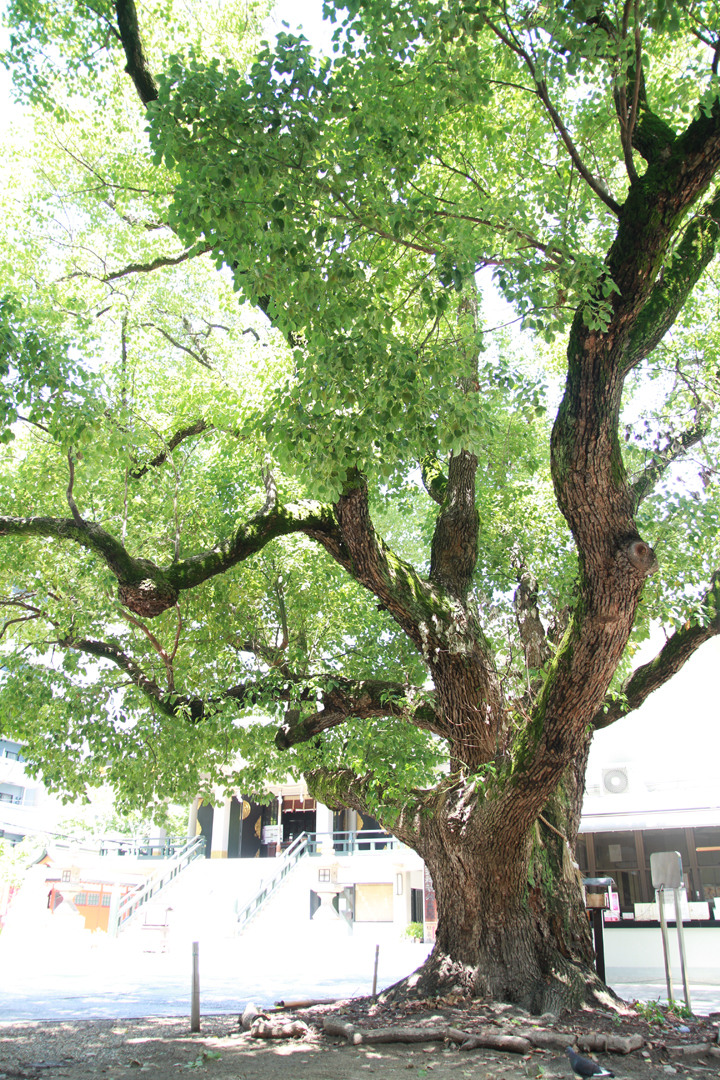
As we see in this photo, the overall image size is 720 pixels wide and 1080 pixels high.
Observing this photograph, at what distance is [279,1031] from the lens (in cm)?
667

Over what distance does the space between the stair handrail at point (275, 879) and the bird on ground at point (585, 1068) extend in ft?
61.6

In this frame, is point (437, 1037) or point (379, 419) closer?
point (379, 419)

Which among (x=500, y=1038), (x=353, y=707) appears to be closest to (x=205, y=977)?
(x=353, y=707)

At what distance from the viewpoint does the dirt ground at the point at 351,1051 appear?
5344 mm

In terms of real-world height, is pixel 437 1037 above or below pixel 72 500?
below

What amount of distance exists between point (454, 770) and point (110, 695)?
4.45 m

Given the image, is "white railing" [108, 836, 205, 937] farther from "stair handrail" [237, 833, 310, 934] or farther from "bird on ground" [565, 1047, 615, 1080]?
"bird on ground" [565, 1047, 615, 1080]

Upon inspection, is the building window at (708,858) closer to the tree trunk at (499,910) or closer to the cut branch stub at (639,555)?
the tree trunk at (499,910)

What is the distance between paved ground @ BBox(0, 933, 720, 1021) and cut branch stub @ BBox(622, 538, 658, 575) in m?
6.69

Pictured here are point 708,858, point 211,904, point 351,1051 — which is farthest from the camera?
point 211,904

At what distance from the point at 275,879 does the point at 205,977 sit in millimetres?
11068

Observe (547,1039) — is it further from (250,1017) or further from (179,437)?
(179,437)

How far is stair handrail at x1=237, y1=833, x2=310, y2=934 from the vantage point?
22234mm

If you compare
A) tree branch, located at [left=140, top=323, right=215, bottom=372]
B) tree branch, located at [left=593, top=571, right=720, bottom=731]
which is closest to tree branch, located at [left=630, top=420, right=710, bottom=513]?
tree branch, located at [left=593, top=571, right=720, bottom=731]
